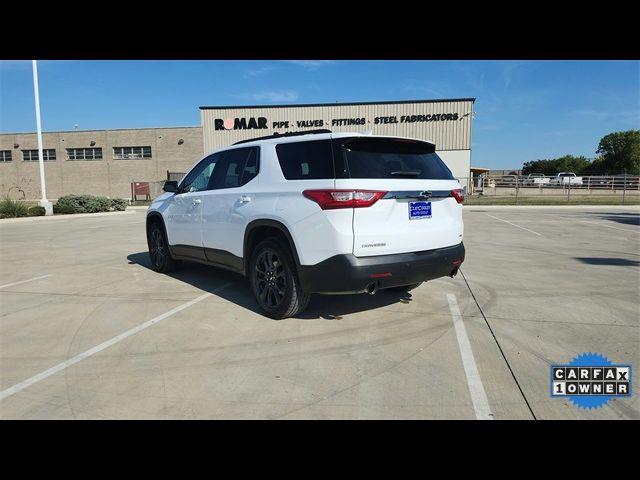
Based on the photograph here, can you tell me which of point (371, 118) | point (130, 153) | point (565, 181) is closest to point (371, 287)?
point (371, 118)

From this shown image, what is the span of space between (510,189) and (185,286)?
41150mm

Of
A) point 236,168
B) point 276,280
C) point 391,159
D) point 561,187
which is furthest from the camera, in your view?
point 561,187

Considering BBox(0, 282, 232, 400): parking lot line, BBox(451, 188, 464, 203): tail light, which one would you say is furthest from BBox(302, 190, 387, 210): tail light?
BBox(0, 282, 232, 400): parking lot line

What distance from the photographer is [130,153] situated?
41531mm

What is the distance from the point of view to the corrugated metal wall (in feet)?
123

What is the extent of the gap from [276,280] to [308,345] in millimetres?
922

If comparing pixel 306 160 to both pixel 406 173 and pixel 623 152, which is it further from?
pixel 623 152

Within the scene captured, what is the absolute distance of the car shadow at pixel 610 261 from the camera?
7.57 meters

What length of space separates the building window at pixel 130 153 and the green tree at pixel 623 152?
86877 millimetres

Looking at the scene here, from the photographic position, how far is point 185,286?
6.28m

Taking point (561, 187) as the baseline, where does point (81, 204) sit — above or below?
below

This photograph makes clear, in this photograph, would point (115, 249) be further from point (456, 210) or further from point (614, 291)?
point (614, 291)

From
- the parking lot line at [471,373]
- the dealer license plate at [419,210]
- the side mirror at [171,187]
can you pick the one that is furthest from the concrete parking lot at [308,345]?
the side mirror at [171,187]
